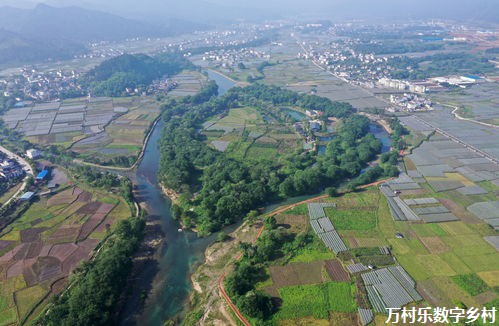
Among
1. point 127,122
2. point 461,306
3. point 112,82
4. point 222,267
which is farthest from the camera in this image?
point 112,82

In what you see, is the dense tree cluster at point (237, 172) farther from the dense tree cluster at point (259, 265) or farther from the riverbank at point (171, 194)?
the dense tree cluster at point (259, 265)

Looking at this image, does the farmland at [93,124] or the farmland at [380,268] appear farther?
the farmland at [93,124]

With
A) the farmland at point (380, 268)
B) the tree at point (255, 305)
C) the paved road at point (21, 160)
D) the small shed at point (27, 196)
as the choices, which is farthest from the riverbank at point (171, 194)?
the paved road at point (21, 160)

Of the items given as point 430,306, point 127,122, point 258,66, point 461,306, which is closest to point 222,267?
point 430,306

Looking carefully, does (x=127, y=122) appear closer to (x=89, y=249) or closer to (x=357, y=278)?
(x=89, y=249)

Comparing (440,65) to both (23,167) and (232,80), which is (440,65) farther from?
(23,167)

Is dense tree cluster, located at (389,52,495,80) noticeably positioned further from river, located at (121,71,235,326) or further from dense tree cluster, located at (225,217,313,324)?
river, located at (121,71,235,326)

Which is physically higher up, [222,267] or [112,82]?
[112,82]
